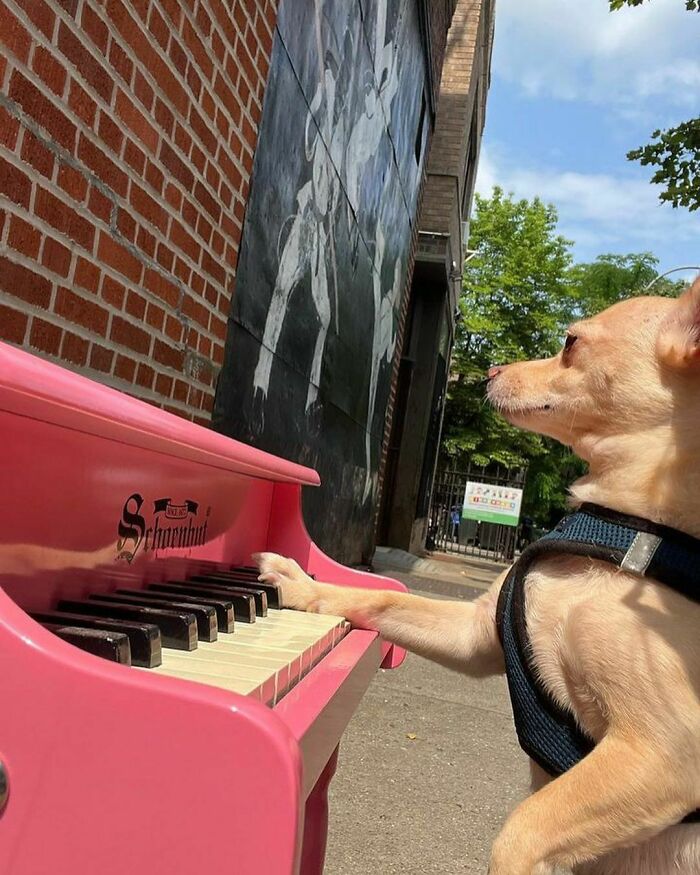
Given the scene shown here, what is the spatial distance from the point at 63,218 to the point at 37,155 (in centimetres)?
18

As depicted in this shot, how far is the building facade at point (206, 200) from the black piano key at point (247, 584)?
72 centimetres

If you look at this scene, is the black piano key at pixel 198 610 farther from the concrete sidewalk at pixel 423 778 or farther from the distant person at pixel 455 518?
the distant person at pixel 455 518

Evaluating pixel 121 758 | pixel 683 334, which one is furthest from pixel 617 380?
pixel 121 758

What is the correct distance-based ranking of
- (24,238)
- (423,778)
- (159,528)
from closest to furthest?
(159,528), (24,238), (423,778)

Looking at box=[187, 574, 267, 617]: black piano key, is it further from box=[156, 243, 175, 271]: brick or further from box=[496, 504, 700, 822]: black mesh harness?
box=[156, 243, 175, 271]: brick

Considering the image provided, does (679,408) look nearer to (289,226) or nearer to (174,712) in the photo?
(174,712)

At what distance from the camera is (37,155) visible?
185 cm

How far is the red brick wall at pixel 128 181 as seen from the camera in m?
1.83

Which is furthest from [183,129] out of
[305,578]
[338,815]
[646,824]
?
[338,815]

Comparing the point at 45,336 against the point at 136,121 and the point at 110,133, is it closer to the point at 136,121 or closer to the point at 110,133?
the point at 110,133

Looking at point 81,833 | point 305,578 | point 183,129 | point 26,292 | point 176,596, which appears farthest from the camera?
point 183,129

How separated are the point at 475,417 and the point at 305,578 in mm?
22311

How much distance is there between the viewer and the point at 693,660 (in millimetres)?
1473

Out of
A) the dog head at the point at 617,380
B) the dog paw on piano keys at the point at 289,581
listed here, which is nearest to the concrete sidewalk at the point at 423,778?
the dog paw on piano keys at the point at 289,581
